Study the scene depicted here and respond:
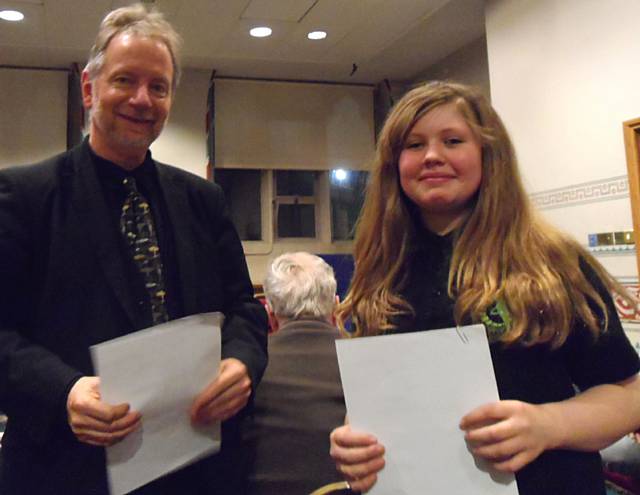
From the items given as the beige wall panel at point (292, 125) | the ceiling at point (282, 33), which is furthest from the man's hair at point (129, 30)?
the beige wall panel at point (292, 125)

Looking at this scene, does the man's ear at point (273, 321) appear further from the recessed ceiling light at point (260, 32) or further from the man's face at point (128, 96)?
the recessed ceiling light at point (260, 32)

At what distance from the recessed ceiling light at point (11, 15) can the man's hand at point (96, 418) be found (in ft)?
11.5

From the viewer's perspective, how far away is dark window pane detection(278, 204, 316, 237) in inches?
211

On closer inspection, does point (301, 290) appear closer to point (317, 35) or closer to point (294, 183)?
point (317, 35)

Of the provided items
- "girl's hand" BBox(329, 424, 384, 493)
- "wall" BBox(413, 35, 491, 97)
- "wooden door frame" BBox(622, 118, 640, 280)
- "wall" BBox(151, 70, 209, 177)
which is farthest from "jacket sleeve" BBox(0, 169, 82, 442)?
"wall" BBox(151, 70, 209, 177)

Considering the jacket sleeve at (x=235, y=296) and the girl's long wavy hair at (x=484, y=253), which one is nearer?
the girl's long wavy hair at (x=484, y=253)

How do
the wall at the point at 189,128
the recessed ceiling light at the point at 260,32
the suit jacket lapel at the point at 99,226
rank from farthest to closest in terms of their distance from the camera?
the wall at the point at 189,128 < the recessed ceiling light at the point at 260,32 < the suit jacket lapel at the point at 99,226

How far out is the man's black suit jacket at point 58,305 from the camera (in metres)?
0.91

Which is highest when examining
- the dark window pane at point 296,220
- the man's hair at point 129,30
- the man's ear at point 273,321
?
the dark window pane at point 296,220

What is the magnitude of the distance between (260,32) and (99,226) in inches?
130

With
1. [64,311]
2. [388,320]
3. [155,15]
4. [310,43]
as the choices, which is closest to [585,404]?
[388,320]

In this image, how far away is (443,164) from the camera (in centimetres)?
90

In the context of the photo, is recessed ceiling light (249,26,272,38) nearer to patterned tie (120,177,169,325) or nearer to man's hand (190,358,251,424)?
patterned tie (120,177,169,325)

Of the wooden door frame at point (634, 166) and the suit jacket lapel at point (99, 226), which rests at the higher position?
the wooden door frame at point (634, 166)
